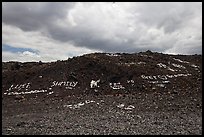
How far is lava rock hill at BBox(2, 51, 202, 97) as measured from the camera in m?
28.4

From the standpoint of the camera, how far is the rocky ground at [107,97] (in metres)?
15.1

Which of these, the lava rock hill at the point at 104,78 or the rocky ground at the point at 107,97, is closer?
the rocky ground at the point at 107,97

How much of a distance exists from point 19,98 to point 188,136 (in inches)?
701

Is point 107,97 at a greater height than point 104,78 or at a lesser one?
lesser

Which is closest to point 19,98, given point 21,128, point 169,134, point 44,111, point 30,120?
point 44,111

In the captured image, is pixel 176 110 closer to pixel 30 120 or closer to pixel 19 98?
pixel 30 120

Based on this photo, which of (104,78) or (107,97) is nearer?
(107,97)

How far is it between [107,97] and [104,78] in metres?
7.65

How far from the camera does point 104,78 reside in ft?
103

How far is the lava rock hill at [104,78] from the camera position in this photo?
28.4 meters

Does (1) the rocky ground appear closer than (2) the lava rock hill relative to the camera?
Yes

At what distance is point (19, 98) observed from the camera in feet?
87.7

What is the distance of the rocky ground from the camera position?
15.1 metres

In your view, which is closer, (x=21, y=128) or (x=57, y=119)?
(x=21, y=128)
